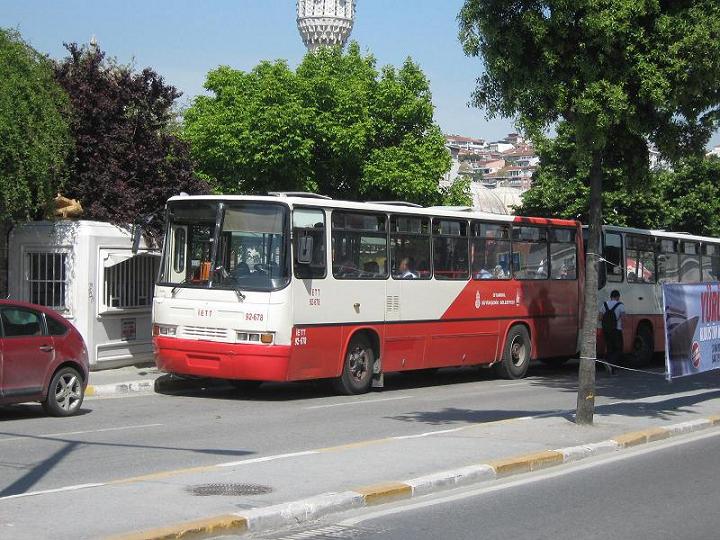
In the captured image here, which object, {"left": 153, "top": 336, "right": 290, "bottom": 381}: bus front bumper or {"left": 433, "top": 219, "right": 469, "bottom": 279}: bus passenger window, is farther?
{"left": 433, "top": 219, "right": 469, "bottom": 279}: bus passenger window

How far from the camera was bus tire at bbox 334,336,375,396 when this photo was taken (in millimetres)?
18062

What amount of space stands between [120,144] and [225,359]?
6.87 m

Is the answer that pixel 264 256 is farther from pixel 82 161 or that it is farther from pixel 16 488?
pixel 16 488

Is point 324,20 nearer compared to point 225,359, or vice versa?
point 225,359

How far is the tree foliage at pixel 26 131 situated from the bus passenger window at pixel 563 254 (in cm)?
1100

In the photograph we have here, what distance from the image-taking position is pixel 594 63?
13.3 m

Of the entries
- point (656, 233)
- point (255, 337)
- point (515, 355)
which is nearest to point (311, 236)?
point (255, 337)

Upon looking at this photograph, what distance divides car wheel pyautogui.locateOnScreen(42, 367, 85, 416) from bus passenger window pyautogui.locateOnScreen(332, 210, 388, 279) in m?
5.05

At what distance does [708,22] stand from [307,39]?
5875 cm

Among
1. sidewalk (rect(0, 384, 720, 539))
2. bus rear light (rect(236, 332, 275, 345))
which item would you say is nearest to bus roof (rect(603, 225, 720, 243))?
bus rear light (rect(236, 332, 275, 345))

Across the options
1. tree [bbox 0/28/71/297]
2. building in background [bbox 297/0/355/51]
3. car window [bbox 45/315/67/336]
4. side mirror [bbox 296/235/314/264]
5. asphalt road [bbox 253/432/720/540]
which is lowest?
asphalt road [bbox 253/432/720/540]

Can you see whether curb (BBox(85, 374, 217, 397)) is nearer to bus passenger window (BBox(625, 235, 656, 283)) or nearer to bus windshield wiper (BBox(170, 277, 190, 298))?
bus windshield wiper (BBox(170, 277, 190, 298))

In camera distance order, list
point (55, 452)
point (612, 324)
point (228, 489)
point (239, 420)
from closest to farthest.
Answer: point (228, 489)
point (55, 452)
point (239, 420)
point (612, 324)

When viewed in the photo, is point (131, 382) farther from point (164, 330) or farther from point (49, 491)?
point (49, 491)
